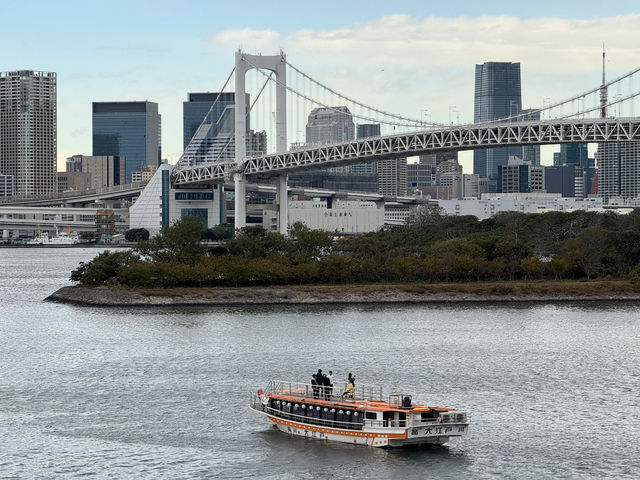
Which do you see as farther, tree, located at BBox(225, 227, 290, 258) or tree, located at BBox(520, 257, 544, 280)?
tree, located at BBox(225, 227, 290, 258)

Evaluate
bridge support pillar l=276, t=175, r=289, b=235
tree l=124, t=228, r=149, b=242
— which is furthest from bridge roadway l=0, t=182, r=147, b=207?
bridge support pillar l=276, t=175, r=289, b=235

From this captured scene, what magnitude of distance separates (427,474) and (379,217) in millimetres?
127465

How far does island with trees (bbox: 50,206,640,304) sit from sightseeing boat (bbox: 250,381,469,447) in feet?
93.1

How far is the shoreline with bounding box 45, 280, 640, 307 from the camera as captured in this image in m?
55.3

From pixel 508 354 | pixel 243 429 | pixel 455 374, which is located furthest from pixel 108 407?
pixel 508 354

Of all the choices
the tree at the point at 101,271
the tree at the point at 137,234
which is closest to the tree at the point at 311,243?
the tree at the point at 101,271

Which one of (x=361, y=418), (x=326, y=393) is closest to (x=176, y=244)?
(x=326, y=393)

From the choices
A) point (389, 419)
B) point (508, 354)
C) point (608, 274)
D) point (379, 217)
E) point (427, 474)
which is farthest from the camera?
point (379, 217)

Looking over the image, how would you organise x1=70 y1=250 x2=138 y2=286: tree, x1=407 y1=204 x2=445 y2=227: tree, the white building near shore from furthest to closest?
the white building near shore, x1=407 y1=204 x2=445 y2=227: tree, x1=70 y1=250 x2=138 y2=286: tree

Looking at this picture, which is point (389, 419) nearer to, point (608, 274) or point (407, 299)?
point (407, 299)

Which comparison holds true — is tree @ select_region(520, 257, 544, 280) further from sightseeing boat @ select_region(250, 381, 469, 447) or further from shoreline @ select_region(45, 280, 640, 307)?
sightseeing boat @ select_region(250, 381, 469, 447)

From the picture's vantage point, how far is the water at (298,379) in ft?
79.5

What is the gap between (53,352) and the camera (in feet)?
128

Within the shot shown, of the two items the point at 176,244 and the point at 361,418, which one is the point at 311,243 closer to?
the point at 176,244
